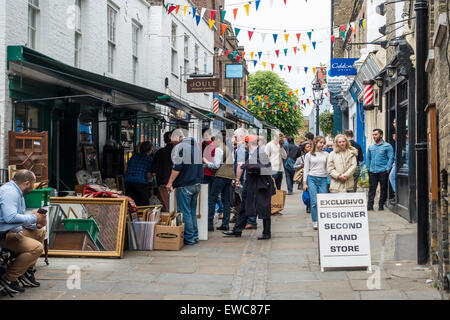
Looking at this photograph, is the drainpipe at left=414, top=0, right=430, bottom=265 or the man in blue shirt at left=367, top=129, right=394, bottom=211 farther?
the man in blue shirt at left=367, top=129, right=394, bottom=211

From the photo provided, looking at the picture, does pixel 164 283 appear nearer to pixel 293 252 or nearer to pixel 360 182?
pixel 293 252

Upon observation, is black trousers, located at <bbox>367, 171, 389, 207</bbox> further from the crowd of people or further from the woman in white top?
the woman in white top

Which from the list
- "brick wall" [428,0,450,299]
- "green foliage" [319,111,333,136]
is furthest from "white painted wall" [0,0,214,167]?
"green foliage" [319,111,333,136]

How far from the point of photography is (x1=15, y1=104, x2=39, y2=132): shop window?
9.45m

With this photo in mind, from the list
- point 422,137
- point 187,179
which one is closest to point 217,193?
point 187,179

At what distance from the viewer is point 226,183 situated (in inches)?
420

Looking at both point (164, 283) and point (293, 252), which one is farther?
point (293, 252)

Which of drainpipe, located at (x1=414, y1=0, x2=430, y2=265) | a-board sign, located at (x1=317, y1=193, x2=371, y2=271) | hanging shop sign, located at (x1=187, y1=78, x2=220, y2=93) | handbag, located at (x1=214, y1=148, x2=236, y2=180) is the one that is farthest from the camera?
hanging shop sign, located at (x1=187, y1=78, x2=220, y2=93)

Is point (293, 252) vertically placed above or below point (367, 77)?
below

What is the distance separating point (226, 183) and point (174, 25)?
10.8 metres

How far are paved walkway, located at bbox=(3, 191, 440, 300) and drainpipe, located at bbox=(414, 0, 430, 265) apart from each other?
379 mm

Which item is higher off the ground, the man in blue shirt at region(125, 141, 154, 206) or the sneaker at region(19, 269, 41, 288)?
the man in blue shirt at region(125, 141, 154, 206)

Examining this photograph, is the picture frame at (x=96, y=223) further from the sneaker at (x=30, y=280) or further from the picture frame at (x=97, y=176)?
the picture frame at (x=97, y=176)
